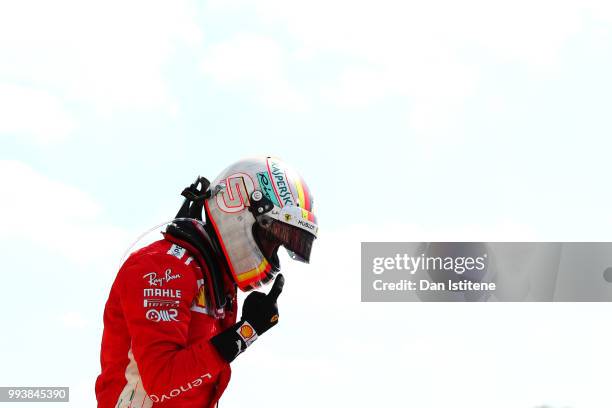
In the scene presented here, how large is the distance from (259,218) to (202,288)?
3.14 feet

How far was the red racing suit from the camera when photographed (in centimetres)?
709

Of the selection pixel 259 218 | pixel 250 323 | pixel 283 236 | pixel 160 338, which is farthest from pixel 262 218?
pixel 160 338

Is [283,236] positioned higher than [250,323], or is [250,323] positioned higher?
[283,236]

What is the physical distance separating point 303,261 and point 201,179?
1.12m

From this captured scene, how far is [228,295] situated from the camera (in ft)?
26.7

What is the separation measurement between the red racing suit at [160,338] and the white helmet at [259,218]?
1.95ft

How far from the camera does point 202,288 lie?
7.64 metres

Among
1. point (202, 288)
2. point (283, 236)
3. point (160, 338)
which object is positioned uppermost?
point (283, 236)

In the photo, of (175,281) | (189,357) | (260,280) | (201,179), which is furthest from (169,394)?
(201,179)

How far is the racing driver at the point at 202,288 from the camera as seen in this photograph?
7148mm

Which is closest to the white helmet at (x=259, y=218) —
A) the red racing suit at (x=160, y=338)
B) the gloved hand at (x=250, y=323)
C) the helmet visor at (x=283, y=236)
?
the helmet visor at (x=283, y=236)

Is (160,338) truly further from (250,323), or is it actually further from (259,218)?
(259,218)

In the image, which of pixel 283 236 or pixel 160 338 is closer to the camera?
pixel 160 338

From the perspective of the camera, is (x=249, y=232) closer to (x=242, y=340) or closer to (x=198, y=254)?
(x=198, y=254)
